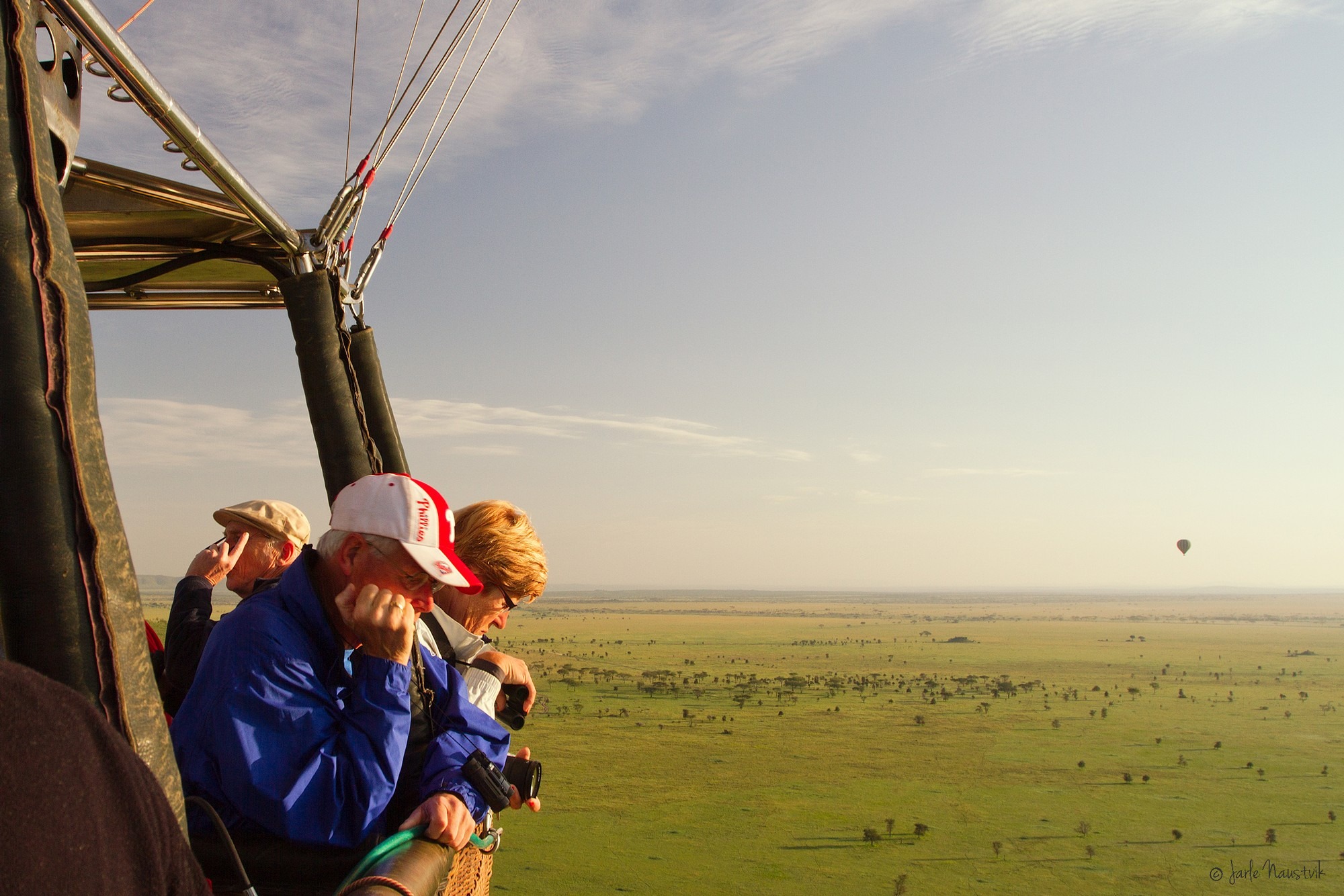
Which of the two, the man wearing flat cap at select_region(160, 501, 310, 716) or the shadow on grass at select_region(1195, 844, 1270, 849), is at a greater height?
the man wearing flat cap at select_region(160, 501, 310, 716)

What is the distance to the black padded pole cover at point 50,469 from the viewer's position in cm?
120

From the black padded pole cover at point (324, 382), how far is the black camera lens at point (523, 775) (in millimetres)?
1120

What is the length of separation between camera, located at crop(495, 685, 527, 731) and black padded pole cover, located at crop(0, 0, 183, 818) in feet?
5.12

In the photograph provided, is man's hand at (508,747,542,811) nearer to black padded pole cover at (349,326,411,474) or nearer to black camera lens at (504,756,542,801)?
black camera lens at (504,756,542,801)

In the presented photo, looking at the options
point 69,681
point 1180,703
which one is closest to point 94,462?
point 69,681

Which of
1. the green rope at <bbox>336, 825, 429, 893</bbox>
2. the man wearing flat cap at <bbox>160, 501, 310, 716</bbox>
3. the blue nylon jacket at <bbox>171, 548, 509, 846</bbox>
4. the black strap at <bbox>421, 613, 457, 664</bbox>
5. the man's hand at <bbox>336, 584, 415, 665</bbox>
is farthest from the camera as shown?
the black strap at <bbox>421, 613, 457, 664</bbox>

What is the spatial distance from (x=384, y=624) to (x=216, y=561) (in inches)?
51.7

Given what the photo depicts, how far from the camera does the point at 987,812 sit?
23.7 meters

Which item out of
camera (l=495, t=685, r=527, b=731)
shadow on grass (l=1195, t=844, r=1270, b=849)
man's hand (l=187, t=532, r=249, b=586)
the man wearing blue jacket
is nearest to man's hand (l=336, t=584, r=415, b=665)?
the man wearing blue jacket

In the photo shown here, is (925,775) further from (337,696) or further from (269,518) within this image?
(337,696)

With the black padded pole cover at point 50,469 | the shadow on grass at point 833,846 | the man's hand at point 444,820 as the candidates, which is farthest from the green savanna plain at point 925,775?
the black padded pole cover at point 50,469

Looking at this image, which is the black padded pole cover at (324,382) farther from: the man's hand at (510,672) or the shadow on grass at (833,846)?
the shadow on grass at (833,846)

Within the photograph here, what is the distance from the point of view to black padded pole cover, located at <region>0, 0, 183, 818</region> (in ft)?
3.93

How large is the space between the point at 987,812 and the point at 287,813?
82.4 feet
